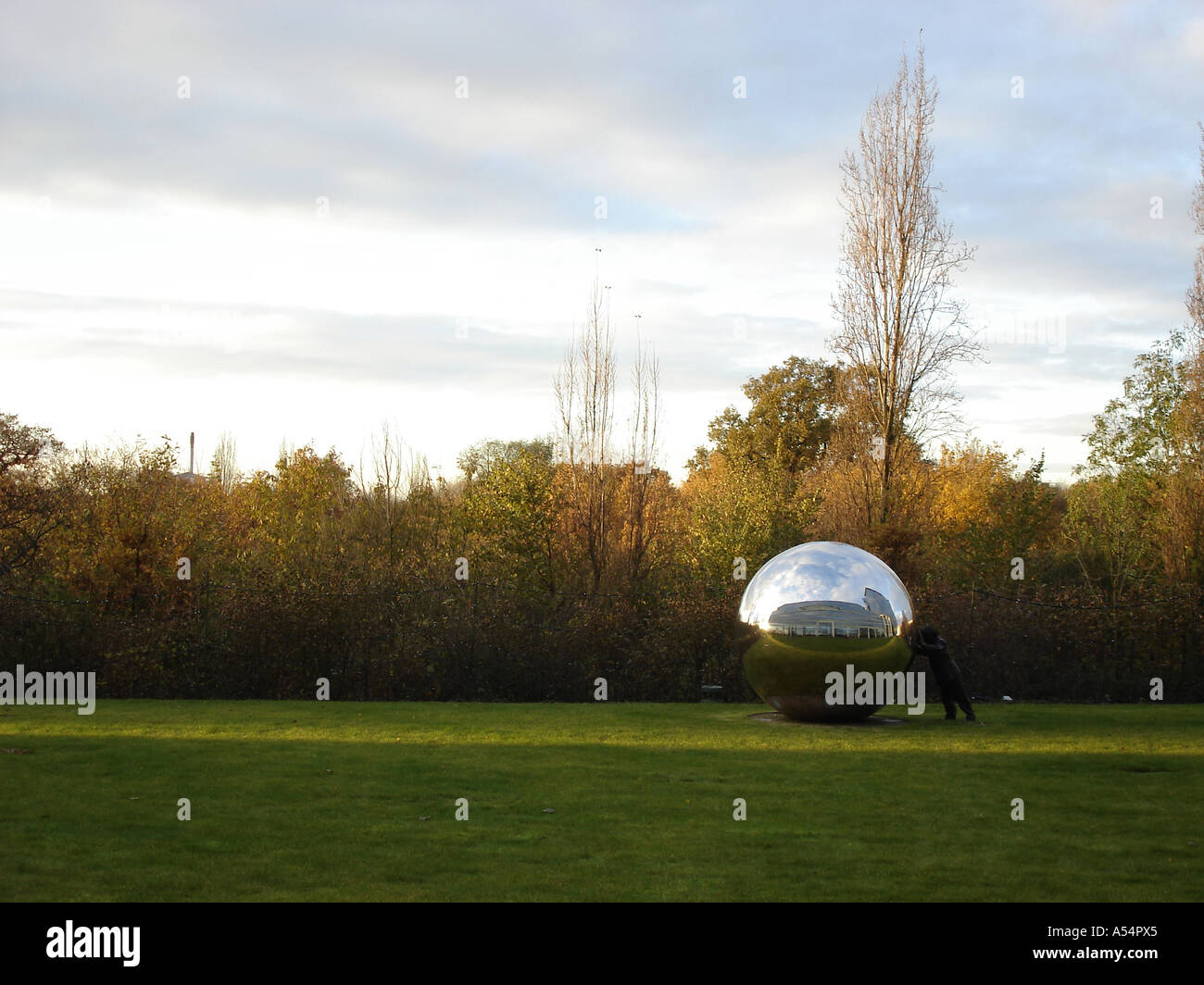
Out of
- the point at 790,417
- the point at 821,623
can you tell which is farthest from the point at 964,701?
the point at 790,417

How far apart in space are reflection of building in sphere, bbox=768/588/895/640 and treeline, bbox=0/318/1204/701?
6.01m

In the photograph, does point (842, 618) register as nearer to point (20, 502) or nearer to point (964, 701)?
point (964, 701)

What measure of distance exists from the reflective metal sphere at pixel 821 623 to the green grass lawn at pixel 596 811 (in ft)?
2.25

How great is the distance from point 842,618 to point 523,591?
9.10 m

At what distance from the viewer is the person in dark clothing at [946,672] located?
16156 mm

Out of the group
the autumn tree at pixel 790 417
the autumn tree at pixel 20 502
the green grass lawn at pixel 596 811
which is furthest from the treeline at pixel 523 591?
the autumn tree at pixel 790 417

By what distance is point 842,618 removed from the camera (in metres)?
14.5

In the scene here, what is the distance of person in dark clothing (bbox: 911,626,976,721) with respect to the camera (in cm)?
1616

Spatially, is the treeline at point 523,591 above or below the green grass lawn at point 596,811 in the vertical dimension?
above

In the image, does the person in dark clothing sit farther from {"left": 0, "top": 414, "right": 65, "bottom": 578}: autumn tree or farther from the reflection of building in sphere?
{"left": 0, "top": 414, "right": 65, "bottom": 578}: autumn tree

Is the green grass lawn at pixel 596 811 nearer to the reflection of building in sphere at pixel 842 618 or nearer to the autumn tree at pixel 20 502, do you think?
the reflection of building in sphere at pixel 842 618

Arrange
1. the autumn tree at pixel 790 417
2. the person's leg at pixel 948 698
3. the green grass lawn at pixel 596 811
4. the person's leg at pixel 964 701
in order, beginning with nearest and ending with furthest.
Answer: the green grass lawn at pixel 596 811
the person's leg at pixel 964 701
the person's leg at pixel 948 698
the autumn tree at pixel 790 417

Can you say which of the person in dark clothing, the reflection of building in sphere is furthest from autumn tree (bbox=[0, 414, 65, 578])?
the person in dark clothing

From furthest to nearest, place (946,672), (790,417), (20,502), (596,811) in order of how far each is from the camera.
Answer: (790,417) < (20,502) < (946,672) < (596,811)
